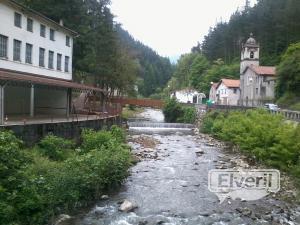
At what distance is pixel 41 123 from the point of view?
958 inches

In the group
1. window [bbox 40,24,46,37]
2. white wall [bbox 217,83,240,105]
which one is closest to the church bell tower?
white wall [bbox 217,83,240,105]

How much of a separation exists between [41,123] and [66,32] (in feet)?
58.6

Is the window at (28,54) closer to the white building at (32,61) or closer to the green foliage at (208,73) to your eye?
the white building at (32,61)

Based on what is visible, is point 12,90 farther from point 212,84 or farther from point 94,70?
point 212,84

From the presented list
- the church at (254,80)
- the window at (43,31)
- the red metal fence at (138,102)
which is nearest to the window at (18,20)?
the window at (43,31)

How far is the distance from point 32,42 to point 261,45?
6479cm

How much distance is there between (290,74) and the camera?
49625mm

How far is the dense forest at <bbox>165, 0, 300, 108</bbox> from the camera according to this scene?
51.6 m

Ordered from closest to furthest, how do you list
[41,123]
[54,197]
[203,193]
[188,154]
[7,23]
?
[54,197] → [203,193] → [41,123] → [7,23] → [188,154]

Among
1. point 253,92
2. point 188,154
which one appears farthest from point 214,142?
point 253,92

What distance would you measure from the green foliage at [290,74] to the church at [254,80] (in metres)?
6.34

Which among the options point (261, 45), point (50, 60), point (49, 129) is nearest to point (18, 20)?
point (50, 60)

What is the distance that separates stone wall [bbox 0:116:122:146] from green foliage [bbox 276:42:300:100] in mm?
28315

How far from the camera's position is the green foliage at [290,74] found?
48906 mm
